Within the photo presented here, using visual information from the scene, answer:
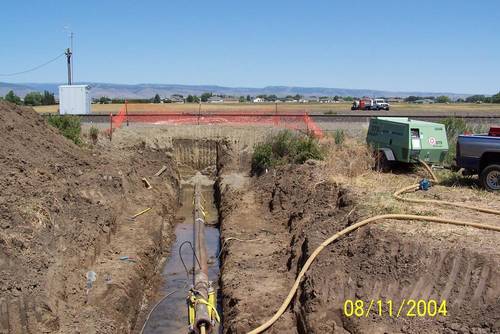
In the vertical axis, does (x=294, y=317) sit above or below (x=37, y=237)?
below

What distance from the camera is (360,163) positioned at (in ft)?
60.3

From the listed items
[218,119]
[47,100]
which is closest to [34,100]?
[47,100]

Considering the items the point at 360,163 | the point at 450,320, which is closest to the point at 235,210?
the point at 360,163

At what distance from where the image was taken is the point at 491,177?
15.2 m

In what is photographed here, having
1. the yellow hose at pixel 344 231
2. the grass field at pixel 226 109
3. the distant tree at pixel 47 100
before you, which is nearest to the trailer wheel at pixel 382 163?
the yellow hose at pixel 344 231

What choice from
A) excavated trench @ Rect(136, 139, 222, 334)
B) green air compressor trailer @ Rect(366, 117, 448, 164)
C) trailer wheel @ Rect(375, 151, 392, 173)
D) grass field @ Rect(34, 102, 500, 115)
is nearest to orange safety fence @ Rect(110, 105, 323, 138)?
excavated trench @ Rect(136, 139, 222, 334)

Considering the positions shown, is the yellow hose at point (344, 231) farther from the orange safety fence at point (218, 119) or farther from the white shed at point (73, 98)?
the white shed at point (73, 98)

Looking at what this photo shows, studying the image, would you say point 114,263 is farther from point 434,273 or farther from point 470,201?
point 470,201

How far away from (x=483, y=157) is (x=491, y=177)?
1.92 feet

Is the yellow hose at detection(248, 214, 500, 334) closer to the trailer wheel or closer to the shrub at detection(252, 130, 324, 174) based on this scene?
the trailer wheel

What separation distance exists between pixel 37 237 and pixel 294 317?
533 cm

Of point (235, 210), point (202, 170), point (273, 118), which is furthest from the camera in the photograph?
point (273, 118)

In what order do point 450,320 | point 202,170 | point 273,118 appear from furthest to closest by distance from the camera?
point 273,118, point 202,170, point 450,320

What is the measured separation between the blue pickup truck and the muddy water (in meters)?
7.61
